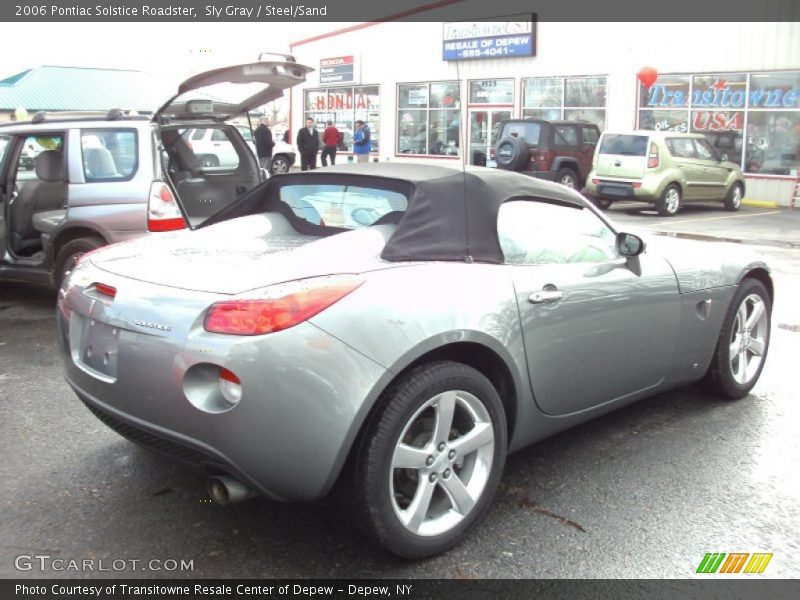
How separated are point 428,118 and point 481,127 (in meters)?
2.32

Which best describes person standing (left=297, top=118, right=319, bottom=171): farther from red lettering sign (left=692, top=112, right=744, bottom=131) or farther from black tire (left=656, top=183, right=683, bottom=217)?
red lettering sign (left=692, top=112, right=744, bottom=131)

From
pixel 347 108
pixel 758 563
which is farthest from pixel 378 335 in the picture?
pixel 347 108

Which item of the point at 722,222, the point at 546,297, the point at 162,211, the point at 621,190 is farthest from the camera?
the point at 621,190

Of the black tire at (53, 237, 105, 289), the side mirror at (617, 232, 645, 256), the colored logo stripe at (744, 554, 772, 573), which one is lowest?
the colored logo stripe at (744, 554, 772, 573)

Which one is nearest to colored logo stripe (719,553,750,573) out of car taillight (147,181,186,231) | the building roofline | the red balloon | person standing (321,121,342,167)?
car taillight (147,181,186,231)

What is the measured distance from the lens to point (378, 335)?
282 cm

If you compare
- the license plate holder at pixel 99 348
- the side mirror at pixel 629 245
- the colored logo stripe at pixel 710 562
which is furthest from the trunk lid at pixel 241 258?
the colored logo stripe at pixel 710 562

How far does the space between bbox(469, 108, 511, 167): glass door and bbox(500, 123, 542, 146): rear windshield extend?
661 cm

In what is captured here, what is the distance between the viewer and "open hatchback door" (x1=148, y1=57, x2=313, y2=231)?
652 cm

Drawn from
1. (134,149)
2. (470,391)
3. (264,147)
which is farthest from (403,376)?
(264,147)

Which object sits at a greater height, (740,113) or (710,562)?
(740,113)

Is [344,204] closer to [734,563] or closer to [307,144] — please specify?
[734,563]

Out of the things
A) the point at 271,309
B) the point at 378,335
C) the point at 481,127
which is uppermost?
the point at 481,127

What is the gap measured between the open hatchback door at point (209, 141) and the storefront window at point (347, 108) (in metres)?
22.1
